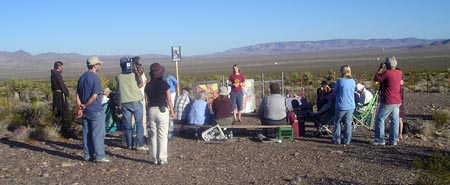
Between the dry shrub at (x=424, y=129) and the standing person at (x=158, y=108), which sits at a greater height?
the standing person at (x=158, y=108)

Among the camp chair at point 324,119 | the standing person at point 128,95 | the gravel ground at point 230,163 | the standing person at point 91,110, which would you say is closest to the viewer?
the gravel ground at point 230,163

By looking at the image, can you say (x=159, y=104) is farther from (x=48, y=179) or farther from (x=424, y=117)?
(x=424, y=117)

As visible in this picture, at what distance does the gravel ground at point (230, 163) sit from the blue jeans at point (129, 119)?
22 cm

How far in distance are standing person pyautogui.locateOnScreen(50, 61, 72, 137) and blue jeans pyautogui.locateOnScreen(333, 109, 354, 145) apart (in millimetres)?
5465

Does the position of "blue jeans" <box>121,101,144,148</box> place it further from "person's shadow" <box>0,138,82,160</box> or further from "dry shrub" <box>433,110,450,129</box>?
"dry shrub" <box>433,110,450,129</box>

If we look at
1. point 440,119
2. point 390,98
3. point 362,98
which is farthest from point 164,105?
point 440,119

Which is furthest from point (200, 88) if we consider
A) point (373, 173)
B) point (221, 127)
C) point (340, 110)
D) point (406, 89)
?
point (406, 89)

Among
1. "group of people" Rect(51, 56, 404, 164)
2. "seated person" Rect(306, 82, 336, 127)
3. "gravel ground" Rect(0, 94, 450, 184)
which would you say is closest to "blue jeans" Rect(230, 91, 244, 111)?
"group of people" Rect(51, 56, 404, 164)

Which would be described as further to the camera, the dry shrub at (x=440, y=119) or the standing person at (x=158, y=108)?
the dry shrub at (x=440, y=119)

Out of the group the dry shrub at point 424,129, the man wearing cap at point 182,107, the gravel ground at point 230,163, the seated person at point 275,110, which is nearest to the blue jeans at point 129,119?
the gravel ground at point 230,163

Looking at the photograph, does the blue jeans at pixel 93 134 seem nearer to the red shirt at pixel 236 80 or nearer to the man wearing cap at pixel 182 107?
the man wearing cap at pixel 182 107

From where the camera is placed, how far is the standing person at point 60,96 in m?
10.9

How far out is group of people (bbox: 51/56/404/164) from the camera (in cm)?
799

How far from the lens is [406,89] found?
2512 centimetres
